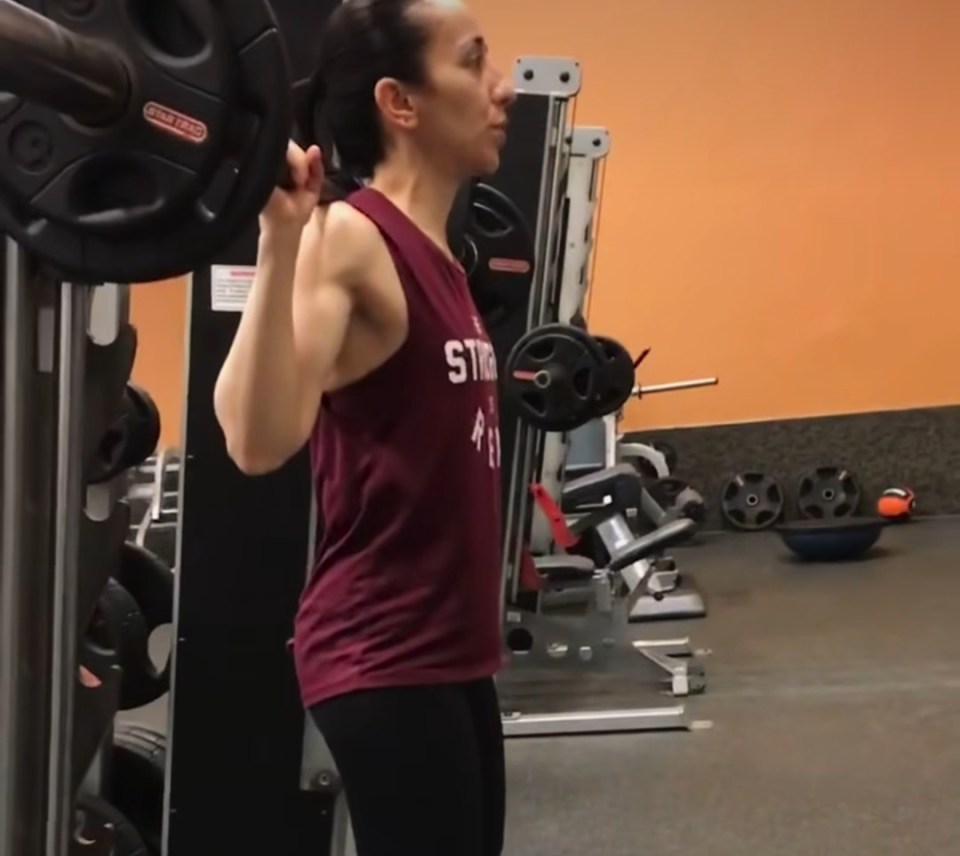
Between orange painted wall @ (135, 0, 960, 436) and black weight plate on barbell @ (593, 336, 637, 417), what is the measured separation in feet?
9.98

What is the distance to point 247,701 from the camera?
1.99m

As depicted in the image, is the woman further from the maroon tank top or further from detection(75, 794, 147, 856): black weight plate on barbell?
detection(75, 794, 147, 856): black weight plate on barbell

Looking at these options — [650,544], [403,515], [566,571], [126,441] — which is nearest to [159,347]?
[566,571]

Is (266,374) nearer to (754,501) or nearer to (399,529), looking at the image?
(399,529)

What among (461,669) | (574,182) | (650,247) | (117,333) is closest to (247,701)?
(117,333)

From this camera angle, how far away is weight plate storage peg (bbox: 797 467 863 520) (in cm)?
584

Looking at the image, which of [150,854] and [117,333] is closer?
[117,333]

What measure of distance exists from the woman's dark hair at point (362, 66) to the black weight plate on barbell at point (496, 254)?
1.33 meters

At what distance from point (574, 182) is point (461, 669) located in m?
3.23

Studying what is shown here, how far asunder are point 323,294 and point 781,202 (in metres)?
5.31

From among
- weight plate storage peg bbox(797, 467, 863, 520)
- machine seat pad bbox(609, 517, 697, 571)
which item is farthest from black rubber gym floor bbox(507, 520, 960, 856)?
weight plate storage peg bbox(797, 467, 863, 520)

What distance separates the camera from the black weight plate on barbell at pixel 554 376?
3.04 metres

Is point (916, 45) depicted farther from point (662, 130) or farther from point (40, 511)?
point (40, 511)

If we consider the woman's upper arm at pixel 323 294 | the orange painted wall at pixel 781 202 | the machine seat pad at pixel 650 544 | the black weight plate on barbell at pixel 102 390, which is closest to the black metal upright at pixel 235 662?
the black weight plate on barbell at pixel 102 390
